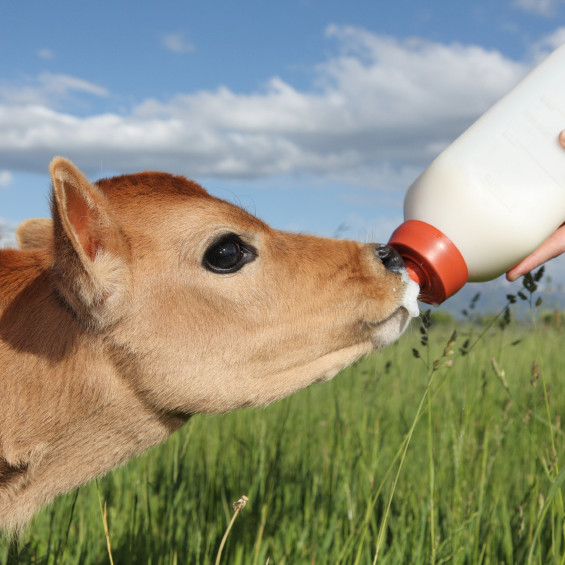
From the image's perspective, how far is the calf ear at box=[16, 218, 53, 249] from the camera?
3320 millimetres

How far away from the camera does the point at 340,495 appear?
3.58 metres

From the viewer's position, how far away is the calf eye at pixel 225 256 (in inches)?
102

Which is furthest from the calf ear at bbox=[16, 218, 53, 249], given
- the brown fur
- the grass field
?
the grass field

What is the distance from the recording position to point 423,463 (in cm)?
457

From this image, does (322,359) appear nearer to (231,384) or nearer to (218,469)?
(231,384)

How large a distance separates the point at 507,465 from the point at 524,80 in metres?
2.64

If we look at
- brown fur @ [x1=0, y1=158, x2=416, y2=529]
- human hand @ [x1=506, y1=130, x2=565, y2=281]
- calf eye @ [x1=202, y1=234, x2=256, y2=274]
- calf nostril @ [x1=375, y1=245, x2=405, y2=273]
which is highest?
human hand @ [x1=506, y1=130, x2=565, y2=281]

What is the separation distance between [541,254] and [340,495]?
1.77 m

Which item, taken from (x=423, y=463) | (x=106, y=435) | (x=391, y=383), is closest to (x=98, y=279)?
(x=106, y=435)

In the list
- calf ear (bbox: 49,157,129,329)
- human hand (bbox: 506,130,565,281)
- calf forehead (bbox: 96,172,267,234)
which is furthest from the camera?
human hand (bbox: 506,130,565,281)

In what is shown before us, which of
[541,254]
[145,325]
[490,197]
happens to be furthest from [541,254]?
[145,325]

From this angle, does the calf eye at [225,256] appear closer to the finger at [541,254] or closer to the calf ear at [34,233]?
the calf ear at [34,233]

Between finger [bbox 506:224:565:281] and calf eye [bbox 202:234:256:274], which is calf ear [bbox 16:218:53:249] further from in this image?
finger [bbox 506:224:565:281]

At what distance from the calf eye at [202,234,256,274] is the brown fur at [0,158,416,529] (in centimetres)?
3
